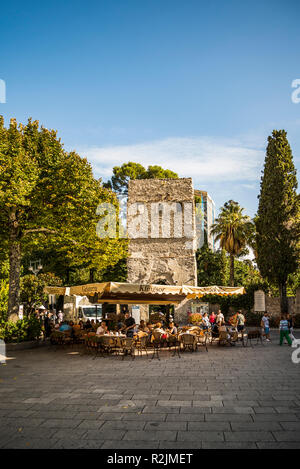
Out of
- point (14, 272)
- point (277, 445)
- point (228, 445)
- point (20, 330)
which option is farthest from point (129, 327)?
point (277, 445)

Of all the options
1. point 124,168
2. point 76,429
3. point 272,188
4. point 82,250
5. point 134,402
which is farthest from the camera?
point 124,168

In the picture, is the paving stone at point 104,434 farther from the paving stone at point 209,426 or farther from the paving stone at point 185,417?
the paving stone at point 209,426

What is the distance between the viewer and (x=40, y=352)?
48.3 ft

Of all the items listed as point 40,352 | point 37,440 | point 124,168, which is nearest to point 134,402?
point 37,440

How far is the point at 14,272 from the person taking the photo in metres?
15.7

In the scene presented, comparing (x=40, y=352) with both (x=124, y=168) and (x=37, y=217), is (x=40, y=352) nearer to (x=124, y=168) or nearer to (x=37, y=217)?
(x=37, y=217)

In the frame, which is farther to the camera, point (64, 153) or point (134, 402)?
point (64, 153)

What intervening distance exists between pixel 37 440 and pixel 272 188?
991 inches

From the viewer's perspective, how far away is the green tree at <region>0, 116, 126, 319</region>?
47.6 ft

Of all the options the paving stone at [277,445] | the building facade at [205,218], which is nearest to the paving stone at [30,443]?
the paving stone at [277,445]

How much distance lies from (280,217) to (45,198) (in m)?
17.8

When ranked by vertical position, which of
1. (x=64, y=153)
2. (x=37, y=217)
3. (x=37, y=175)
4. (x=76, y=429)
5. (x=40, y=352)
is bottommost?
(x=40, y=352)

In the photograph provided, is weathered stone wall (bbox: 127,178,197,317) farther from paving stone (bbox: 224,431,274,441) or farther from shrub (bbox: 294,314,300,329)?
paving stone (bbox: 224,431,274,441)

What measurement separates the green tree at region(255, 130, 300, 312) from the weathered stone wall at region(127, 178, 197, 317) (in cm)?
580
